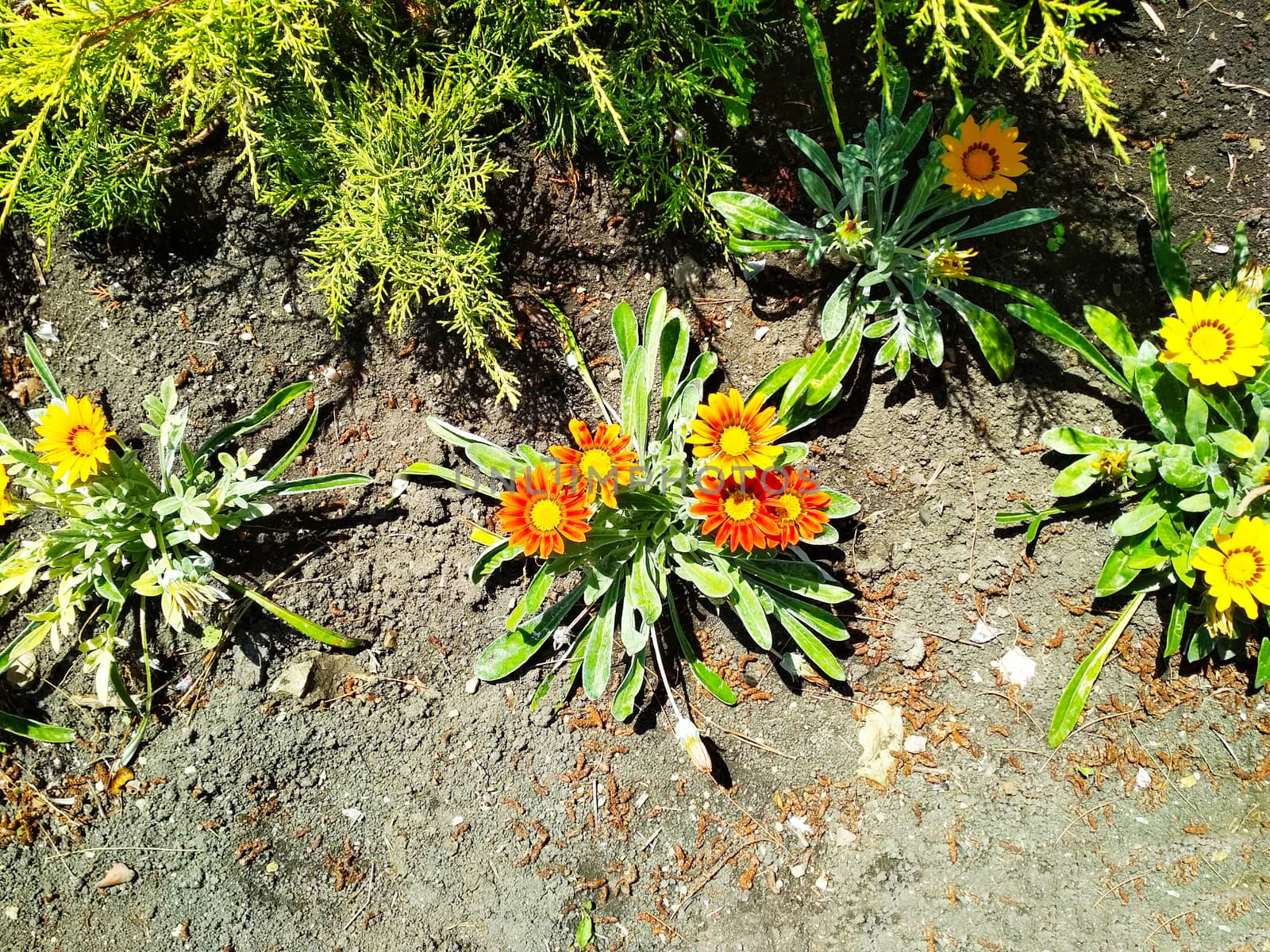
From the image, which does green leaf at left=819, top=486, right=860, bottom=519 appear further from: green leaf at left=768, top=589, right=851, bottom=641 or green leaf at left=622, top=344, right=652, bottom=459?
green leaf at left=622, top=344, right=652, bottom=459

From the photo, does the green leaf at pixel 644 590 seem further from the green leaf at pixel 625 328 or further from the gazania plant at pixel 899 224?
the gazania plant at pixel 899 224

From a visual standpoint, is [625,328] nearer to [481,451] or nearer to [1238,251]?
[481,451]

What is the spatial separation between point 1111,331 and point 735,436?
42.9 inches

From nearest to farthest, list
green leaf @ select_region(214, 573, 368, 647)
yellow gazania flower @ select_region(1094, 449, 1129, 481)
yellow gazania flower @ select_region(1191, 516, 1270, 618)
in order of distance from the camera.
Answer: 1. yellow gazania flower @ select_region(1191, 516, 1270, 618)
2. yellow gazania flower @ select_region(1094, 449, 1129, 481)
3. green leaf @ select_region(214, 573, 368, 647)

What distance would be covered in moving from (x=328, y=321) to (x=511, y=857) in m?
1.54

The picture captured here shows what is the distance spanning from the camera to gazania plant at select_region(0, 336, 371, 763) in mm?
2100

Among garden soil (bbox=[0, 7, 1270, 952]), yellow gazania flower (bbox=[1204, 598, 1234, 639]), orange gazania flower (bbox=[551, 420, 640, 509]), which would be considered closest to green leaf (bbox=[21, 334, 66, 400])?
garden soil (bbox=[0, 7, 1270, 952])

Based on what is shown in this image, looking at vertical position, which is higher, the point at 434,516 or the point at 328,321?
the point at 328,321

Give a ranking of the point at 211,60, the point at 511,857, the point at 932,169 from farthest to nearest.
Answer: the point at 511,857 < the point at 932,169 < the point at 211,60

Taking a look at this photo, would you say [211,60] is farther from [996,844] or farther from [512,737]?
[996,844]

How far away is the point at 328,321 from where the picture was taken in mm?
2260

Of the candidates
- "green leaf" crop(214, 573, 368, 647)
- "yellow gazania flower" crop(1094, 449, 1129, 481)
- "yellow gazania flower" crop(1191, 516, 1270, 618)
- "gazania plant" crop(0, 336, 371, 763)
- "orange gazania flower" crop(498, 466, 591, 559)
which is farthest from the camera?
"green leaf" crop(214, 573, 368, 647)

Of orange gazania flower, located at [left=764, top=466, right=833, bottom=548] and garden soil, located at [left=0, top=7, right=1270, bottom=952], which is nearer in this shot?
orange gazania flower, located at [left=764, top=466, right=833, bottom=548]

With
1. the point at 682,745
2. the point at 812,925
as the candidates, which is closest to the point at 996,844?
the point at 812,925
